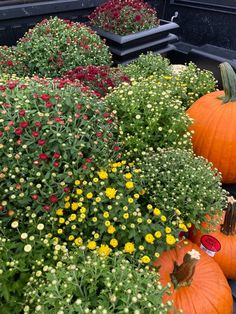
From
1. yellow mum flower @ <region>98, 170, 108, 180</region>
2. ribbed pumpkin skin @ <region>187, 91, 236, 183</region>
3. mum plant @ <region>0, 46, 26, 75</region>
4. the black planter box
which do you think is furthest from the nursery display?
the black planter box

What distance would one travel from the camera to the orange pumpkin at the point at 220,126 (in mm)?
2596

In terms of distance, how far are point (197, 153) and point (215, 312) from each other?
4.46ft

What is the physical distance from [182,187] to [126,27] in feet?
8.45

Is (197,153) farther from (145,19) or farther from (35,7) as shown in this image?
(35,7)

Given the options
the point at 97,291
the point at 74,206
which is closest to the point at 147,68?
the point at 74,206

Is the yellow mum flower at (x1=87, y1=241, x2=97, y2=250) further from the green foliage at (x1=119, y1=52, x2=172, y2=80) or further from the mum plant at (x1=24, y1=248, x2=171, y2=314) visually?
the green foliage at (x1=119, y1=52, x2=172, y2=80)

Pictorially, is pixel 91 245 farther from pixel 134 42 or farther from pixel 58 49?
pixel 134 42

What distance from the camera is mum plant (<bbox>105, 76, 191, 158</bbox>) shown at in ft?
7.61

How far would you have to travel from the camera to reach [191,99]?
322 cm

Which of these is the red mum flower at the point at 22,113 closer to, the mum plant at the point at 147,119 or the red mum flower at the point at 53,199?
the red mum flower at the point at 53,199

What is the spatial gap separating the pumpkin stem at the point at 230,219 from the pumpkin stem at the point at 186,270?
0.52 metres

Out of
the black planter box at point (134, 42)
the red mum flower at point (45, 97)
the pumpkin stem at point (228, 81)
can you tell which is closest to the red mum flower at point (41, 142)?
the red mum flower at point (45, 97)

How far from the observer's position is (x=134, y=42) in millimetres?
3953

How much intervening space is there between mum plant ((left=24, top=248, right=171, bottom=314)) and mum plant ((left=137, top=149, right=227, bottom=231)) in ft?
1.86
